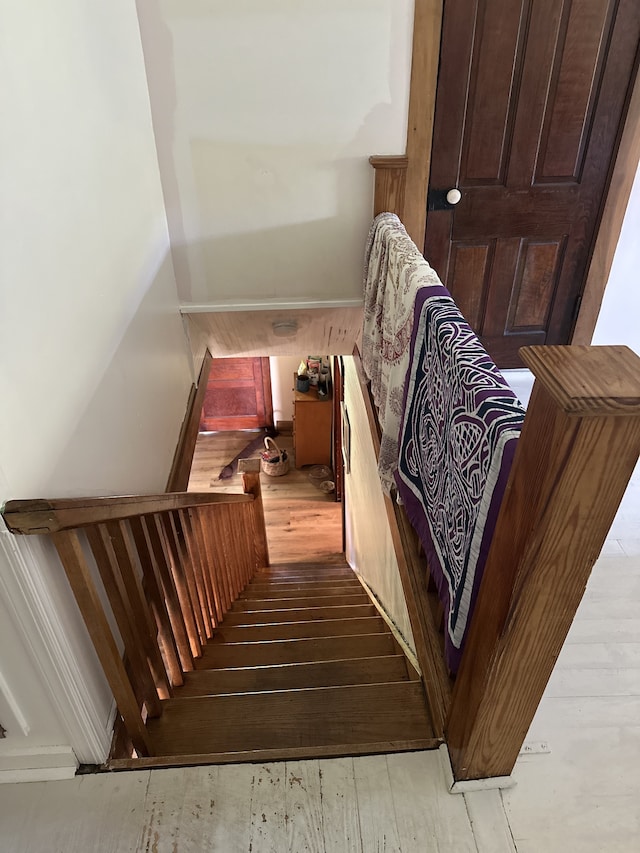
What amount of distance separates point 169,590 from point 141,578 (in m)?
0.11

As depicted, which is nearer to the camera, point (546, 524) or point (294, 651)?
point (546, 524)

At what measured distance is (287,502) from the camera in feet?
18.5

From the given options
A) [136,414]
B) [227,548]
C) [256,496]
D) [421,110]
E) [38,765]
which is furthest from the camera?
[256,496]

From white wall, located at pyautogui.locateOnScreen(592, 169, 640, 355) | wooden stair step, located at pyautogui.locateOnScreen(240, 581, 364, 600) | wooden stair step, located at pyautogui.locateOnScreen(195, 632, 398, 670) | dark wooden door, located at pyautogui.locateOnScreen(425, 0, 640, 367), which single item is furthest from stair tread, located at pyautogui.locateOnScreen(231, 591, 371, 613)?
white wall, located at pyautogui.locateOnScreen(592, 169, 640, 355)

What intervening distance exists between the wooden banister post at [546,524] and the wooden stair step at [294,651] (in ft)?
3.07

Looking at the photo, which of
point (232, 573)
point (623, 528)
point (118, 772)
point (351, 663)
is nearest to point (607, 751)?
point (351, 663)

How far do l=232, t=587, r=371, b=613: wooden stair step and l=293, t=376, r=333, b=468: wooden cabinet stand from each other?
2.89m

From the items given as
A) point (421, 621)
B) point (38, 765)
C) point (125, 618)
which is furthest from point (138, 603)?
point (421, 621)

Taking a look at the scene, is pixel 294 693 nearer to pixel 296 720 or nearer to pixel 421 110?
pixel 296 720

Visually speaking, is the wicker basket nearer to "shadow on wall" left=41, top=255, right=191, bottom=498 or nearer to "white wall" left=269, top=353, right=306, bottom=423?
"white wall" left=269, top=353, right=306, bottom=423

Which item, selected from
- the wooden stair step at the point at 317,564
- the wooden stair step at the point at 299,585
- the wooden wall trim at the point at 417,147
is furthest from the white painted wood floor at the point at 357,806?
the wooden stair step at the point at 317,564

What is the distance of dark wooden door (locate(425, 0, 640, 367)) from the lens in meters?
2.26

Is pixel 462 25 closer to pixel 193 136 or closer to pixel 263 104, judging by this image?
pixel 263 104

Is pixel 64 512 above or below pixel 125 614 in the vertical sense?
above
